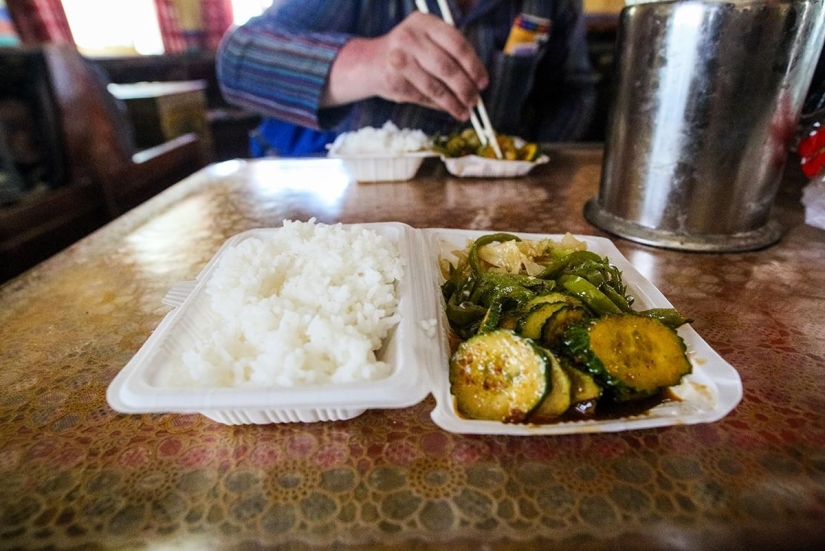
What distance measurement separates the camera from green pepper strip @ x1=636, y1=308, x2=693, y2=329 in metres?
0.80

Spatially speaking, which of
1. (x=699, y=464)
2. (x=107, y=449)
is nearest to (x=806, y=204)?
(x=699, y=464)

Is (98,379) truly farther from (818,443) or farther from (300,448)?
(818,443)

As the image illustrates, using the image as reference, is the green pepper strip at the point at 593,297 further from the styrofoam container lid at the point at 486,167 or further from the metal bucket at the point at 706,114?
the styrofoam container lid at the point at 486,167

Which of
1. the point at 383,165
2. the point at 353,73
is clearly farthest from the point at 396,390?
the point at 353,73

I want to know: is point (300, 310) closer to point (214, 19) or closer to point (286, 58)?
point (286, 58)

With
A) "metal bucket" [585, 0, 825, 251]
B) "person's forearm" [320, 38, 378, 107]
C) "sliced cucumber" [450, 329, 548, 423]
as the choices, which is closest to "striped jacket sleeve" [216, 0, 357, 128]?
"person's forearm" [320, 38, 378, 107]

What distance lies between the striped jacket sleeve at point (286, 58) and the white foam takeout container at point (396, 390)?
5.14ft

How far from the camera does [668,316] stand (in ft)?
2.65

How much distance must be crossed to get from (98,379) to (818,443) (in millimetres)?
1178

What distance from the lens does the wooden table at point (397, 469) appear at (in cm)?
57

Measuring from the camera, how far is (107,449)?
0.71 meters

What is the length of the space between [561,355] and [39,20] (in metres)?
6.74

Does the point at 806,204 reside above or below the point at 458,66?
below

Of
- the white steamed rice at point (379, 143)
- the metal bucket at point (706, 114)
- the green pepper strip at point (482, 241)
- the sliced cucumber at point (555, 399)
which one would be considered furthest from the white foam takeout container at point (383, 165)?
the sliced cucumber at point (555, 399)
